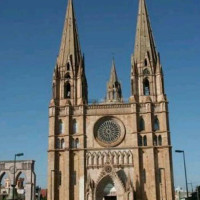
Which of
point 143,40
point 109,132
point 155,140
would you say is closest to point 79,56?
point 143,40

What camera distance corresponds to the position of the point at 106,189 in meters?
53.6

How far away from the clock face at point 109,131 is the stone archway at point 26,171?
17238 mm

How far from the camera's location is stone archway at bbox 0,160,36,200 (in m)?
66.1

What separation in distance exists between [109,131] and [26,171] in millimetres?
19406

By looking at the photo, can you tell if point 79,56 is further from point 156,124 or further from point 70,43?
point 156,124

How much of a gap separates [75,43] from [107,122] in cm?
1390


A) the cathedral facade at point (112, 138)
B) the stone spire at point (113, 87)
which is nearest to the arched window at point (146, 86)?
the cathedral facade at point (112, 138)

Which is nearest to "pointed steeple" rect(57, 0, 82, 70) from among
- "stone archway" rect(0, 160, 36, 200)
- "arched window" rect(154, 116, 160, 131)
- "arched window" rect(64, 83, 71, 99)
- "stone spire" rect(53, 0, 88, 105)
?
"stone spire" rect(53, 0, 88, 105)

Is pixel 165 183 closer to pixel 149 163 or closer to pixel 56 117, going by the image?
pixel 149 163

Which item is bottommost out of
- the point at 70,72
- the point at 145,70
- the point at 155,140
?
the point at 155,140

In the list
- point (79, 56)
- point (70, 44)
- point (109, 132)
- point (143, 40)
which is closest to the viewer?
point (109, 132)

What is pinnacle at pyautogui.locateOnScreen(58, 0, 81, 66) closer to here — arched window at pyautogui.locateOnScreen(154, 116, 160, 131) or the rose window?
the rose window

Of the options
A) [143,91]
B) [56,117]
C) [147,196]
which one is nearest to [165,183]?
[147,196]

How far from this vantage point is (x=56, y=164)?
180ft
